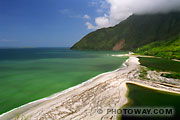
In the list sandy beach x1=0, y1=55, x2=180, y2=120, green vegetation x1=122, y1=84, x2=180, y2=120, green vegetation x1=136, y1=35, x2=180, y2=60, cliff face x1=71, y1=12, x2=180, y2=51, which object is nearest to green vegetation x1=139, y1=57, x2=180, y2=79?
sandy beach x1=0, y1=55, x2=180, y2=120

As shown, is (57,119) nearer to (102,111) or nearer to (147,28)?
(102,111)

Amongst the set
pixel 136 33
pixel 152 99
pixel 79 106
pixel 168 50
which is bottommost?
pixel 152 99

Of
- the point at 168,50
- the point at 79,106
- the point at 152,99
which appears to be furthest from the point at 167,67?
the point at 168,50

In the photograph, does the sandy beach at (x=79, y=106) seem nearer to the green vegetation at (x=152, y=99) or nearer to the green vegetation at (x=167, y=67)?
the green vegetation at (x=152, y=99)

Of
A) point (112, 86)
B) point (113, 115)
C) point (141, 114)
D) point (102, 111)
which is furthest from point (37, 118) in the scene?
point (112, 86)

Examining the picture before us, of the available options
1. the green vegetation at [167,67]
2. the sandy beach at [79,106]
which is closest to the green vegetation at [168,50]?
the green vegetation at [167,67]

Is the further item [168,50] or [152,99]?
[168,50]

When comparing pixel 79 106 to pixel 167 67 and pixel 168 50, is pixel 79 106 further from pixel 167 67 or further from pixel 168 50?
pixel 168 50

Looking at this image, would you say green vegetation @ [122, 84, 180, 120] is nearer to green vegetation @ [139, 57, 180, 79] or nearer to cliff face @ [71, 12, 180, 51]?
green vegetation @ [139, 57, 180, 79]
